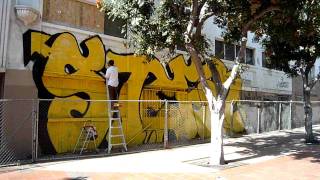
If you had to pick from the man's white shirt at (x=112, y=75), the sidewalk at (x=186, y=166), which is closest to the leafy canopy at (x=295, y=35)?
the sidewalk at (x=186, y=166)

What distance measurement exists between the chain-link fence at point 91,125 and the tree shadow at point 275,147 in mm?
1436

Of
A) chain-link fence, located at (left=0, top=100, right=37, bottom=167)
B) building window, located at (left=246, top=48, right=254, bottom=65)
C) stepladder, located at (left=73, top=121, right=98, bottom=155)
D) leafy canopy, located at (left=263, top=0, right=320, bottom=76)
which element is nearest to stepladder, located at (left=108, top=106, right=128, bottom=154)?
stepladder, located at (left=73, top=121, right=98, bottom=155)

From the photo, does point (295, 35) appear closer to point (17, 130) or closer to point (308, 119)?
point (308, 119)

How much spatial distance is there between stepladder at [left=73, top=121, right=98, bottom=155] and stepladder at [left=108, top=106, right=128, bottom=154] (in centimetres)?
58

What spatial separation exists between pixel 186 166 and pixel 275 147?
5450 mm

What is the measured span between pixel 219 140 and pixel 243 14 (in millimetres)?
3554

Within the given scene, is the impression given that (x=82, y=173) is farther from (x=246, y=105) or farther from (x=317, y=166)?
(x=246, y=105)

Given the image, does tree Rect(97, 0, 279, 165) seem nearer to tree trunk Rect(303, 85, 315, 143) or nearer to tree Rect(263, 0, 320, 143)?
tree Rect(263, 0, 320, 143)

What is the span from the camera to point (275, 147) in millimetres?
15180

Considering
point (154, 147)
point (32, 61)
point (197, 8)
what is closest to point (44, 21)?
point (32, 61)

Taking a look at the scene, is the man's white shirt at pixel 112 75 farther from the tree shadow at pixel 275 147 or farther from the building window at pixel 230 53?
the building window at pixel 230 53

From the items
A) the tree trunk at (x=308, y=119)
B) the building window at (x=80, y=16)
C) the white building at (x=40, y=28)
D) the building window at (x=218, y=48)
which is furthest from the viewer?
the building window at (x=218, y=48)

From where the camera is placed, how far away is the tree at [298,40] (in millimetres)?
11157

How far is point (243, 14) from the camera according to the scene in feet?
38.2
